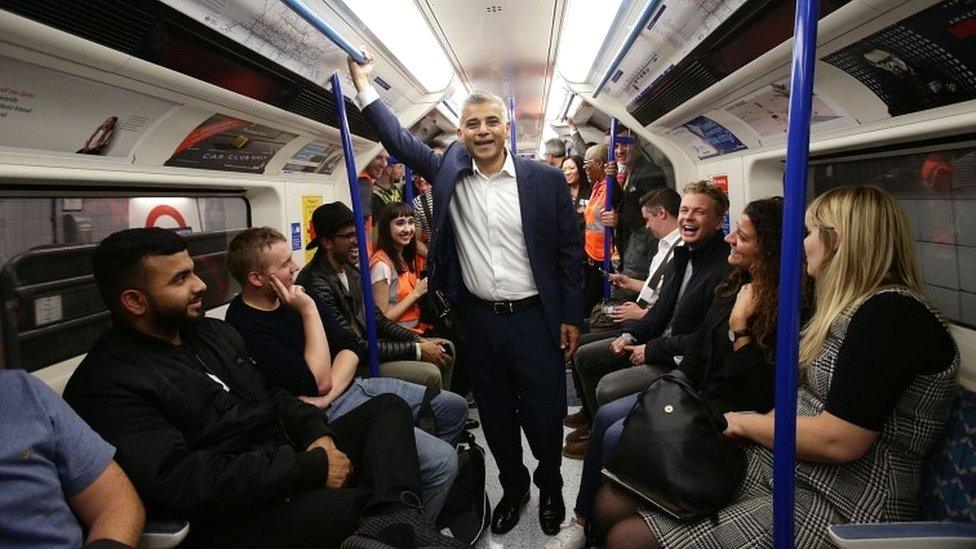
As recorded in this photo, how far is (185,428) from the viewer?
1747mm

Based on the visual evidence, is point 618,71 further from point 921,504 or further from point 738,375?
point 921,504

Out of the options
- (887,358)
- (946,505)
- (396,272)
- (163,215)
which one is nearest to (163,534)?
(163,215)

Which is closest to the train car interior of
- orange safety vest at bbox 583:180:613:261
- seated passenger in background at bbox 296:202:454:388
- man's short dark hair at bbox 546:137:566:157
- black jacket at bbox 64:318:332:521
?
black jacket at bbox 64:318:332:521

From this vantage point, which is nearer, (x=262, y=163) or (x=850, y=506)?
(x=850, y=506)

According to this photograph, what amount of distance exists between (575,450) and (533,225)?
63.4 inches

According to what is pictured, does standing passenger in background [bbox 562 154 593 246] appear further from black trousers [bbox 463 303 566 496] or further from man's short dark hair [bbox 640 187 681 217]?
black trousers [bbox 463 303 566 496]

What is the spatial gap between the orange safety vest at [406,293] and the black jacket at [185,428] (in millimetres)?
1850

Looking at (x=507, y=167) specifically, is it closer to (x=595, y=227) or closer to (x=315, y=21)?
(x=315, y=21)

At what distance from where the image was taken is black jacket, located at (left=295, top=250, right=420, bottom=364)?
3.08 metres

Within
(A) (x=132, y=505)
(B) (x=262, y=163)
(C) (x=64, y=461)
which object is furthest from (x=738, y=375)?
(B) (x=262, y=163)

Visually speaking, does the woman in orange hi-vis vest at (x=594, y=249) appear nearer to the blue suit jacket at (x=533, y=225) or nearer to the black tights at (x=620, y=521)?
the blue suit jacket at (x=533, y=225)

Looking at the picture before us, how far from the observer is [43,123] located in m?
1.94

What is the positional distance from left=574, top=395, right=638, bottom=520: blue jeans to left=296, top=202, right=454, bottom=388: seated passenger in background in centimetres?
107

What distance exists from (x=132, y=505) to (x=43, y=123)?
140 centimetres
